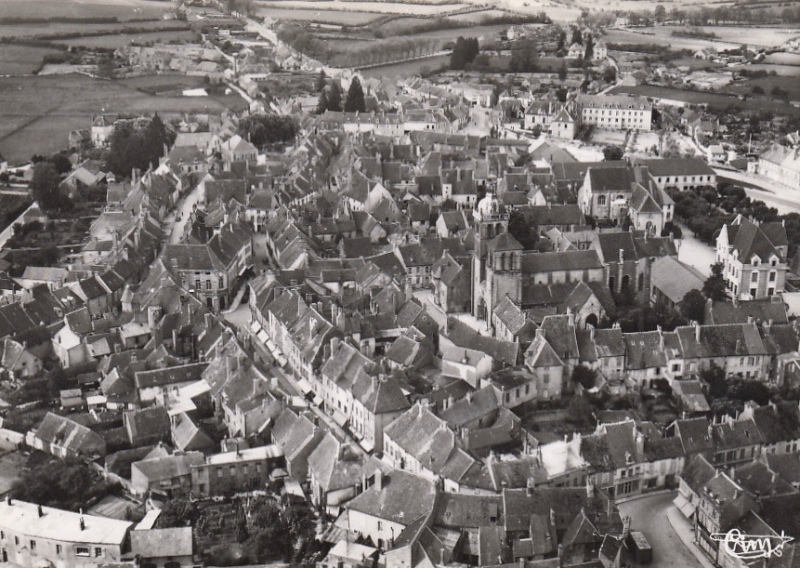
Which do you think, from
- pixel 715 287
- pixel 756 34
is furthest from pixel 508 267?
pixel 756 34

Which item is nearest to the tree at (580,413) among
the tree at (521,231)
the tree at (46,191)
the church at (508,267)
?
the church at (508,267)

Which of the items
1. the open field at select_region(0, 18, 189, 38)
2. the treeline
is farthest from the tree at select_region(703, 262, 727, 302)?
the open field at select_region(0, 18, 189, 38)

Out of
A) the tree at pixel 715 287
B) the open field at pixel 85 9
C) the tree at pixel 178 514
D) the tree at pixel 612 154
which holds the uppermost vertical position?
the open field at pixel 85 9

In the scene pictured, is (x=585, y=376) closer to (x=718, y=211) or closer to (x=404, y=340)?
(x=404, y=340)

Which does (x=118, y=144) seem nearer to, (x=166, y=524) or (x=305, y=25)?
(x=166, y=524)

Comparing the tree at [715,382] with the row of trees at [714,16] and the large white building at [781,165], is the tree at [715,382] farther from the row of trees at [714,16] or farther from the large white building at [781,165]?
the row of trees at [714,16]

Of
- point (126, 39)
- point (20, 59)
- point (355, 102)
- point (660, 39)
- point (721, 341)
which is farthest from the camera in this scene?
point (660, 39)

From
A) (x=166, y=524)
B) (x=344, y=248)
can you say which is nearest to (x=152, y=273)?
(x=344, y=248)
